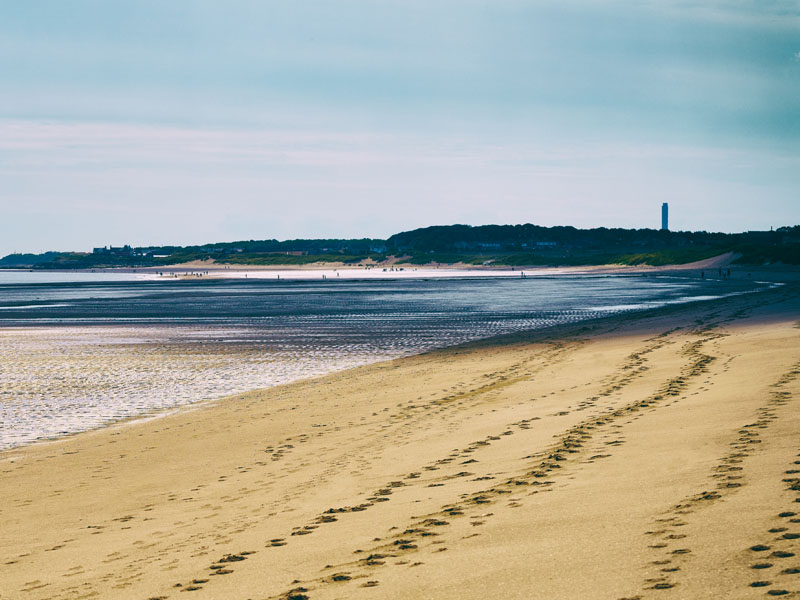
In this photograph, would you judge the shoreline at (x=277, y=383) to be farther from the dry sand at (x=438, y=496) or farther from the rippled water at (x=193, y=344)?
the dry sand at (x=438, y=496)

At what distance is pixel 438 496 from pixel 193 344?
26.7 m

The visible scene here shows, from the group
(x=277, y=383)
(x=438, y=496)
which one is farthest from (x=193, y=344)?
(x=438, y=496)

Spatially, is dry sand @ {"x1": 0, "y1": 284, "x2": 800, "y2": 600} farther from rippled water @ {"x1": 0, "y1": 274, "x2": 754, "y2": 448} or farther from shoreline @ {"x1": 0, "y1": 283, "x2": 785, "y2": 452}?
rippled water @ {"x1": 0, "y1": 274, "x2": 754, "y2": 448}

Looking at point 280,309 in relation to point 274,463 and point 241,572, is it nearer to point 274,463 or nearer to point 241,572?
point 274,463

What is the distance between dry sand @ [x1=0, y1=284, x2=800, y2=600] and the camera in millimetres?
6617

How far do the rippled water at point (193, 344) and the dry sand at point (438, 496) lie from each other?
3577mm

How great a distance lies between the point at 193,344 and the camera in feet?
114

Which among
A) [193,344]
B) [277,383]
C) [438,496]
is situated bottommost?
[277,383]

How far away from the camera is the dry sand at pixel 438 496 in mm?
6617

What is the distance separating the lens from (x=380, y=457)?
12656 millimetres

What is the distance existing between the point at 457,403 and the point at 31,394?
12.4 meters

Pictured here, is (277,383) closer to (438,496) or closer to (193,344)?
(193,344)

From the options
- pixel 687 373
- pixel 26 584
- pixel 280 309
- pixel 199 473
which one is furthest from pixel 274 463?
pixel 280 309

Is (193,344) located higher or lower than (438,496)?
lower
